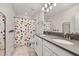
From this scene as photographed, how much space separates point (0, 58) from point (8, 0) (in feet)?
3.32

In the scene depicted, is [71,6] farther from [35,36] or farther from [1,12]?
[1,12]

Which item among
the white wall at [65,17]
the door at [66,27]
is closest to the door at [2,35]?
the white wall at [65,17]

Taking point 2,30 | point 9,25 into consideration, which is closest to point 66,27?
point 9,25

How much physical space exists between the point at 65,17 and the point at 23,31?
0.78 metres

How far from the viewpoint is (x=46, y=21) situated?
7.42 ft

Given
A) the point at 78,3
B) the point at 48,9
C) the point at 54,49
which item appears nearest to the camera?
the point at 54,49

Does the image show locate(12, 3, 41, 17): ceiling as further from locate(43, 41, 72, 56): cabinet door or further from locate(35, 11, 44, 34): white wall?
locate(43, 41, 72, 56): cabinet door

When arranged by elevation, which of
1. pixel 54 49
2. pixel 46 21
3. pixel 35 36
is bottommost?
pixel 54 49

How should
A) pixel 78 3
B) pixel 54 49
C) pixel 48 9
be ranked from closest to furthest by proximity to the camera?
pixel 54 49
pixel 78 3
pixel 48 9

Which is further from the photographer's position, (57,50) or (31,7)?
(31,7)

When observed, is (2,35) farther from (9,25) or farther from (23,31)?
(23,31)

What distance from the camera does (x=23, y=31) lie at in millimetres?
2240

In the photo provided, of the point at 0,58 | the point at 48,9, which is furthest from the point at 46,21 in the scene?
the point at 0,58

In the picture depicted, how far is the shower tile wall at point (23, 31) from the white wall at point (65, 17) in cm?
41
